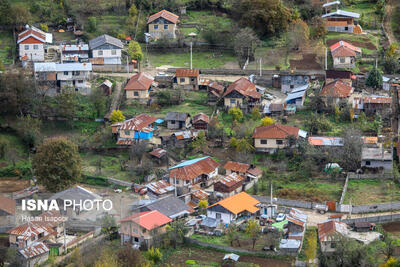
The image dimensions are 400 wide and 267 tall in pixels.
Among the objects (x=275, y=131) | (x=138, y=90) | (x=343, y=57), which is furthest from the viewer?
(x=343, y=57)

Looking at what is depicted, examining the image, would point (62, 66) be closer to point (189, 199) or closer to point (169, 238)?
point (189, 199)

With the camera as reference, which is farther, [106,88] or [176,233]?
[106,88]

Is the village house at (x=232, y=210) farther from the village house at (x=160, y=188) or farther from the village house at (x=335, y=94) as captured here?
the village house at (x=335, y=94)

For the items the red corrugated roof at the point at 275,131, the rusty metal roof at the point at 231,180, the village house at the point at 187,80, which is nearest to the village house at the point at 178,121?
the red corrugated roof at the point at 275,131

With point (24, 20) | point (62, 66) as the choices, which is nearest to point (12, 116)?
point (62, 66)

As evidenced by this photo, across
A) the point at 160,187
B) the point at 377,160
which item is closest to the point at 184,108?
the point at 160,187

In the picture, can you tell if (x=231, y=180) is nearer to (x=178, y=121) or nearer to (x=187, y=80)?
(x=178, y=121)
